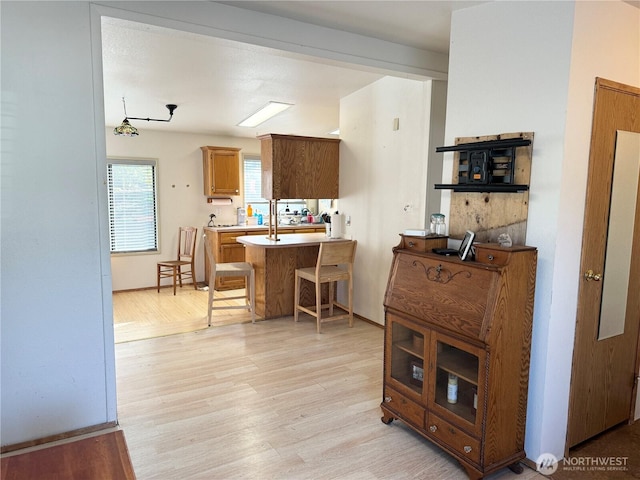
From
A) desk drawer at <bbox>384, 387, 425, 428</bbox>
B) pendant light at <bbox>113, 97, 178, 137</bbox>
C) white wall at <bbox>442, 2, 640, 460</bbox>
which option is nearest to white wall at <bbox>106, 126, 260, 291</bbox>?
pendant light at <bbox>113, 97, 178, 137</bbox>

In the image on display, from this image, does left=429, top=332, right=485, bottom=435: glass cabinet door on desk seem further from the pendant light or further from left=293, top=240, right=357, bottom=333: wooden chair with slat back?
the pendant light

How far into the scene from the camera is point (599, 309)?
7.62 ft

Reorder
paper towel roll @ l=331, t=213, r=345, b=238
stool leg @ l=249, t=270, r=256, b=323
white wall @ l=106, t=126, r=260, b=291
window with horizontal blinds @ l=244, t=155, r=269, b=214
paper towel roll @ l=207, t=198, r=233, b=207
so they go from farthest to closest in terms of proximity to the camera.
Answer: window with horizontal blinds @ l=244, t=155, r=269, b=214
paper towel roll @ l=207, t=198, r=233, b=207
white wall @ l=106, t=126, r=260, b=291
paper towel roll @ l=331, t=213, r=345, b=238
stool leg @ l=249, t=270, r=256, b=323

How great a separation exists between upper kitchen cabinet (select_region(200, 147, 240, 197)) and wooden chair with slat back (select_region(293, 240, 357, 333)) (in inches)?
100

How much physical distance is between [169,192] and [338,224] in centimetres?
299

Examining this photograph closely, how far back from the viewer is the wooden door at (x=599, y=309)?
2154 mm

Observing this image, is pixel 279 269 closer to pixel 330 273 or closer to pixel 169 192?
pixel 330 273

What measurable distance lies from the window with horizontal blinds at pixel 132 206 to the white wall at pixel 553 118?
5.31 meters

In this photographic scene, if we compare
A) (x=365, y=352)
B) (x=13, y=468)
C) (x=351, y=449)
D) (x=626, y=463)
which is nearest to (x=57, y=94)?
(x=13, y=468)

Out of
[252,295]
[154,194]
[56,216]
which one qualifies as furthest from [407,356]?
[154,194]

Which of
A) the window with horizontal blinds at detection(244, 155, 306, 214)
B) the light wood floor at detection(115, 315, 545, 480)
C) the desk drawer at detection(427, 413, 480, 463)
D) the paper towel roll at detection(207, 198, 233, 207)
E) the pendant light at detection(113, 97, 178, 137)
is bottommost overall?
the light wood floor at detection(115, 315, 545, 480)

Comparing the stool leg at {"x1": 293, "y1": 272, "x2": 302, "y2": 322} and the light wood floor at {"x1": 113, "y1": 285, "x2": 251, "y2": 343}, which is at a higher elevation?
the stool leg at {"x1": 293, "y1": 272, "x2": 302, "y2": 322}

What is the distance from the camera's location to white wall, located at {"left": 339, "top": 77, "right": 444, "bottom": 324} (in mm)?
3764

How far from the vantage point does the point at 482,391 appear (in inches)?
79.0
